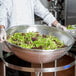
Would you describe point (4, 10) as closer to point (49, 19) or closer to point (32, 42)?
point (49, 19)

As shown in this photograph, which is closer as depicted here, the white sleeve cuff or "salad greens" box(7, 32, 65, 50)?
"salad greens" box(7, 32, 65, 50)

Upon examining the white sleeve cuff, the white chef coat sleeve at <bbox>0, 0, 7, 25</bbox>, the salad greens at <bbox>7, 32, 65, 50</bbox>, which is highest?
the white chef coat sleeve at <bbox>0, 0, 7, 25</bbox>

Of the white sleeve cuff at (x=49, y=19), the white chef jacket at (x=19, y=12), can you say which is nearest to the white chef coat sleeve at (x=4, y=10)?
the white chef jacket at (x=19, y=12)

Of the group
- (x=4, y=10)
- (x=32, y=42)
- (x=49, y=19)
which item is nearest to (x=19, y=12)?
(x=4, y=10)

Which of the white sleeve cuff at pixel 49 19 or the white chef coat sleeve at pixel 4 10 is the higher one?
the white chef coat sleeve at pixel 4 10

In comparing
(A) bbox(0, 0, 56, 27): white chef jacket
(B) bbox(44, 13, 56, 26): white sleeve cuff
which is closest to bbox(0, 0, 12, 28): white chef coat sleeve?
(A) bbox(0, 0, 56, 27): white chef jacket

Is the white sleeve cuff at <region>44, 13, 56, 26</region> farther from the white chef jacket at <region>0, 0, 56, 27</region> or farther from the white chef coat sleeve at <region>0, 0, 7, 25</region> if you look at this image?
the white chef coat sleeve at <region>0, 0, 7, 25</region>

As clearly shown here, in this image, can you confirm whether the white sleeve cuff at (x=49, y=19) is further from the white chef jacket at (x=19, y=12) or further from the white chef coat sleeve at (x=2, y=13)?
the white chef coat sleeve at (x=2, y=13)

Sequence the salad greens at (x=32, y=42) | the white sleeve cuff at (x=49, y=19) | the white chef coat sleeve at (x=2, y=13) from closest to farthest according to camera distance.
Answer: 1. the salad greens at (x=32, y=42)
2. the white chef coat sleeve at (x=2, y=13)
3. the white sleeve cuff at (x=49, y=19)

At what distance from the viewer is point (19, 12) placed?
4.96ft

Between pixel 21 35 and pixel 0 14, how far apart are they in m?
0.33

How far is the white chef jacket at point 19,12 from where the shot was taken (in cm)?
143

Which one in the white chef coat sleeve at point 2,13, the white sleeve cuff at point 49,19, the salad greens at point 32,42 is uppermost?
the white chef coat sleeve at point 2,13

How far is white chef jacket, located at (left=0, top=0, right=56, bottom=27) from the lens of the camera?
1.43 m
